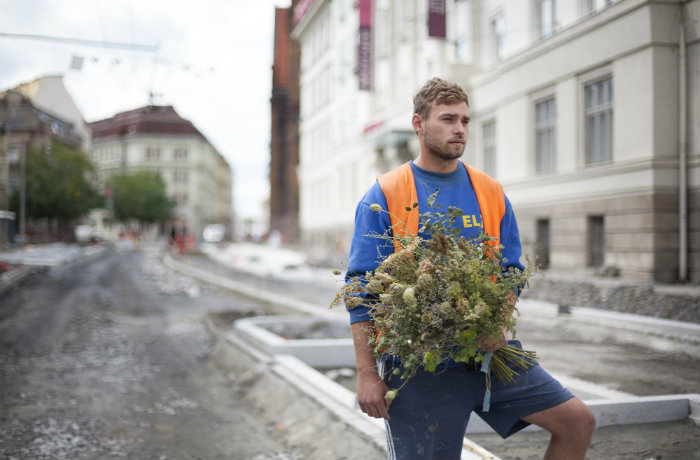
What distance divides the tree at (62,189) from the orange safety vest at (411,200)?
44.8 m

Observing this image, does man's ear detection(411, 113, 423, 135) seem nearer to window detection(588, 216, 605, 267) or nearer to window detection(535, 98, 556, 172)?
window detection(588, 216, 605, 267)

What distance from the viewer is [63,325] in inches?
451

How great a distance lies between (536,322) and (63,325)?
26.1 ft

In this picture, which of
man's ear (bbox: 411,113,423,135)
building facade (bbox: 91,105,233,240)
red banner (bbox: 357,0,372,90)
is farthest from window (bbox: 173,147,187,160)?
man's ear (bbox: 411,113,423,135)

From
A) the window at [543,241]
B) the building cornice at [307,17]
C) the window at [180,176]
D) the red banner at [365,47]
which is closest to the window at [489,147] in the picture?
the window at [543,241]

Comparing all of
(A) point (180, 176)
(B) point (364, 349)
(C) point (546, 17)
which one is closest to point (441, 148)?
(B) point (364, 349)

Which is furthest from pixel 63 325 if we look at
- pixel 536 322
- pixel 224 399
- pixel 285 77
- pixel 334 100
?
pixel 285 77

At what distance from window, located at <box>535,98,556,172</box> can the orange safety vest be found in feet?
52.6

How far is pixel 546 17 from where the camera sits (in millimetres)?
17844

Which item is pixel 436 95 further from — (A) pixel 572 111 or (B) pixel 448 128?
(A) pixel 572 111

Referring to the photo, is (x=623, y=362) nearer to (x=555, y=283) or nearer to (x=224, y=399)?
(x=224, y=399)

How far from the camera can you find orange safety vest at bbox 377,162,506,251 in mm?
2355

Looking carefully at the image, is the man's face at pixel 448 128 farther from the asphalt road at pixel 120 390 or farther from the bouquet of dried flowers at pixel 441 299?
the asphalt road at pixel 120 390

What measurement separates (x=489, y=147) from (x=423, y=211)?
19848mm
